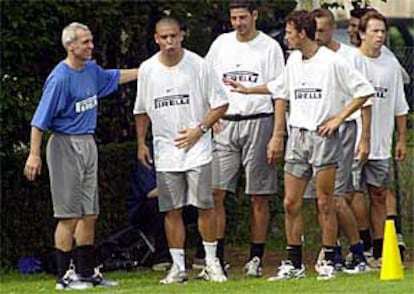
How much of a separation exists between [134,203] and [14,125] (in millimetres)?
1337

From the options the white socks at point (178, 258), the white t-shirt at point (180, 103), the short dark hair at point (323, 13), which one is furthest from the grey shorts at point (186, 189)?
the short dark hair at point (323, 13)

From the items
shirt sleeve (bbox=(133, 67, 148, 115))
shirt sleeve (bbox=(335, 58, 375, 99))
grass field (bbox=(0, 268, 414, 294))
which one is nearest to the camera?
grass field (bbox=(0, 268, 414, 294))

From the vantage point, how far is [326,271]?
38.1 feet

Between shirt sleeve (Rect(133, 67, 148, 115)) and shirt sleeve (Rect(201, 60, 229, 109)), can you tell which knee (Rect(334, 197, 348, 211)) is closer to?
shirt sleeve (Rect(201, 60, 229, 109))

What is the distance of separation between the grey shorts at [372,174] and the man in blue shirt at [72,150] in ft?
7.76

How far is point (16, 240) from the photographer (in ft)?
45.7

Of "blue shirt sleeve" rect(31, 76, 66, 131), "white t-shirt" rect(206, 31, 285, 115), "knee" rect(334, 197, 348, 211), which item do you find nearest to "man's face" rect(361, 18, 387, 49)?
"white t-shirt" rect(206, 31, 285, 115)

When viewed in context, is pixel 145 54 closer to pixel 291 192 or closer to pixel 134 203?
pixel 134 203

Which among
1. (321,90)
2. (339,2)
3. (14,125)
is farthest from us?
(339,2)

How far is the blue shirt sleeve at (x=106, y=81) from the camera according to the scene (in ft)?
39.9

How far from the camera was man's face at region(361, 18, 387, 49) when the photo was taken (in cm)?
1244

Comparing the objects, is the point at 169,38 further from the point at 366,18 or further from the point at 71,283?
the point at 71,283

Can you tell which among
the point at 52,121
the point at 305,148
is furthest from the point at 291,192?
the point at 52,121

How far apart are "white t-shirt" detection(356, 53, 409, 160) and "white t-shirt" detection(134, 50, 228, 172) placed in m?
1.50
